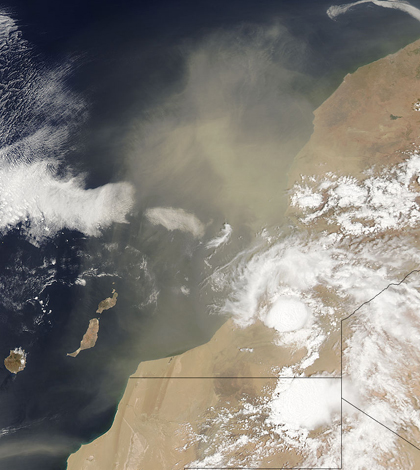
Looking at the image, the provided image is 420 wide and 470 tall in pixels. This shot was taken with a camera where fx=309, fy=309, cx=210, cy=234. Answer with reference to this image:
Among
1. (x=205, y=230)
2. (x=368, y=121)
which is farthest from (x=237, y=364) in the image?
(x=368, y=121)

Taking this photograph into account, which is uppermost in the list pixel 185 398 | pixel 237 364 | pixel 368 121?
pixel 368 121

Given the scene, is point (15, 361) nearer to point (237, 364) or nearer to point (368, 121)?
point (237, 364)

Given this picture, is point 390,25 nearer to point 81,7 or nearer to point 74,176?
point 81,7

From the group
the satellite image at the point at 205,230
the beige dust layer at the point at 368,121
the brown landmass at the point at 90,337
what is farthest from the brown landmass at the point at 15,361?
the beige dust layer at the point at 368,121

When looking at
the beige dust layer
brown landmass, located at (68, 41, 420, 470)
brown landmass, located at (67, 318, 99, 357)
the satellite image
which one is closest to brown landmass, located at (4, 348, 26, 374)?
the satellite image

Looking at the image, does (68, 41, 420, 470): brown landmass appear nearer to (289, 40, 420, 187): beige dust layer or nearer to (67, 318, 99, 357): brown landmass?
(289, 40, 420, 187): beige dust layer

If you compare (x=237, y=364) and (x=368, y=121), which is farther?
(x=368, y=121)

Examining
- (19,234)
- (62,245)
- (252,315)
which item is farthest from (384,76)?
(19,234)
